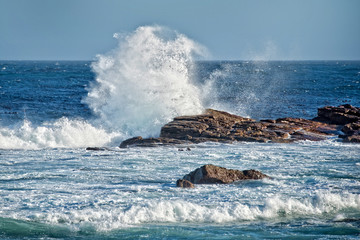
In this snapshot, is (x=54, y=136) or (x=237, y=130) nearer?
(x=237, y=130)

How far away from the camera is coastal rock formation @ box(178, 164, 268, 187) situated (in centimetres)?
1193

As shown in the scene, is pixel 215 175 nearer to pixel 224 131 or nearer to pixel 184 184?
pixel 184 184

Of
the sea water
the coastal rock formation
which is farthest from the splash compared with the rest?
the coastal rock formation

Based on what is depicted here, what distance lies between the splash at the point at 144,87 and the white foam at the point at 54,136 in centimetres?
131

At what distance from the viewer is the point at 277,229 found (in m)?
9.27

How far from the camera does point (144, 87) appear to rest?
23.1 meters

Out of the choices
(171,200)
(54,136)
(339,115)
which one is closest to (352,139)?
(339,115)

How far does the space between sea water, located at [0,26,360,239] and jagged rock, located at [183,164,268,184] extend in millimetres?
277

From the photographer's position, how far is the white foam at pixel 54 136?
19359 millimetres

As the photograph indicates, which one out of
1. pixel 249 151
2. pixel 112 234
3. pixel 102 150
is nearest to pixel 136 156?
pixel 102 150

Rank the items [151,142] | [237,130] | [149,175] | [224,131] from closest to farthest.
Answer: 1. [149,175]
2. [151,142]
3. [224,131]
4. [237,130]

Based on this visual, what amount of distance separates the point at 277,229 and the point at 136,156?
296 inches

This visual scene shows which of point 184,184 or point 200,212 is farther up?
point 184,184

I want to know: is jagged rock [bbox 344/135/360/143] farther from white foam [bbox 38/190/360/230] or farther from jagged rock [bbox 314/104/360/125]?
white foam [bbox 38/190/360/230]
